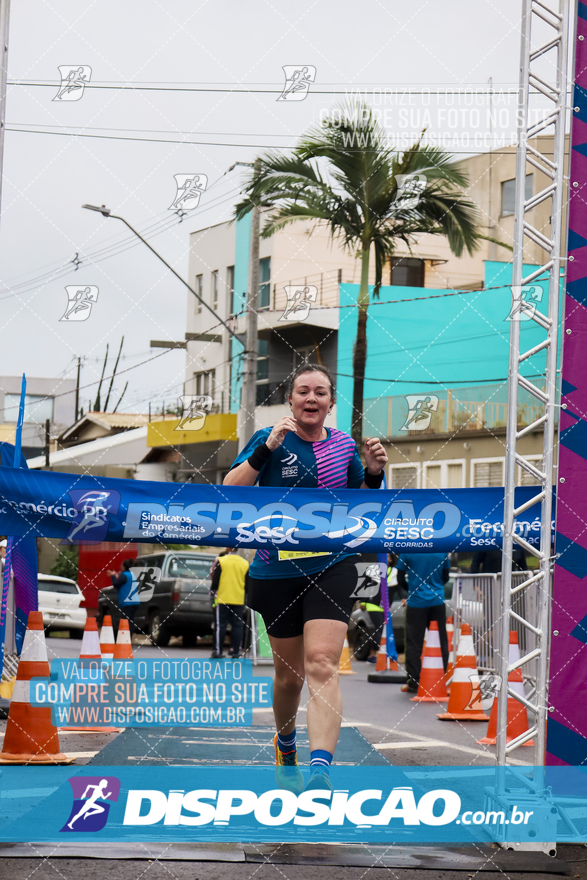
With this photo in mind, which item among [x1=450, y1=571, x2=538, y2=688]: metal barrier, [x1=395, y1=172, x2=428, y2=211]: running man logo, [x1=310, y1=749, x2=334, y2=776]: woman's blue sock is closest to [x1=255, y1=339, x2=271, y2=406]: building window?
[x1=395, y1=172, x2=428, y2=211]: running man logo

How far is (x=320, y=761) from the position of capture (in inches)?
164

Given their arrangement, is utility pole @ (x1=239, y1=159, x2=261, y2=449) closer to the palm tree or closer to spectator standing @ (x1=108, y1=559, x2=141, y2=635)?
the palm tree

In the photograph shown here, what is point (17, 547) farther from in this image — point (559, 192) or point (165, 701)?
point (559, 192)

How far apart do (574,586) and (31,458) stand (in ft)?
121

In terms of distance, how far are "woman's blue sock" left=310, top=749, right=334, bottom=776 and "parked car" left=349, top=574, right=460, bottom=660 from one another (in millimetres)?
11622

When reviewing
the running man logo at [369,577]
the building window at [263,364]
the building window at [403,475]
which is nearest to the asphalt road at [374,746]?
the running man logo at [369,577]

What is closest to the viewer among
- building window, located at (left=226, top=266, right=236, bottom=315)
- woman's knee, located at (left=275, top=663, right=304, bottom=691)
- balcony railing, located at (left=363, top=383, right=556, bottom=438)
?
woman's knee, located at (left=275, top=663, right=304, bottom=691)

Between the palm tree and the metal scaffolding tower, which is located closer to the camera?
the metal scaffolding tower

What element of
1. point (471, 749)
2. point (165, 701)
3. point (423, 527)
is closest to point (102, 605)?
point (165, 701)

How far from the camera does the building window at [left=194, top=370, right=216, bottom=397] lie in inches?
1177

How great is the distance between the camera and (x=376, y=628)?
54.5 ft

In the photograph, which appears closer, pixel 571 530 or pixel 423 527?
pixel 571 530

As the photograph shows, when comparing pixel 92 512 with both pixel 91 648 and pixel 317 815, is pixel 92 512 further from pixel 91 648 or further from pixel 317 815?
pixel 91 648

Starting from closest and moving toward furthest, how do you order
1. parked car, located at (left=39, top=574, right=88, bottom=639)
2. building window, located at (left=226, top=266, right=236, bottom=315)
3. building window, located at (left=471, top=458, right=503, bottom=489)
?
parked car, located at (left=39, top=574, right=88, bottom=639)
building window, located at (left=471, top=458, right=503, bottom=489)
building window, located at (left=226, top=266, right=236, bottom=315)
